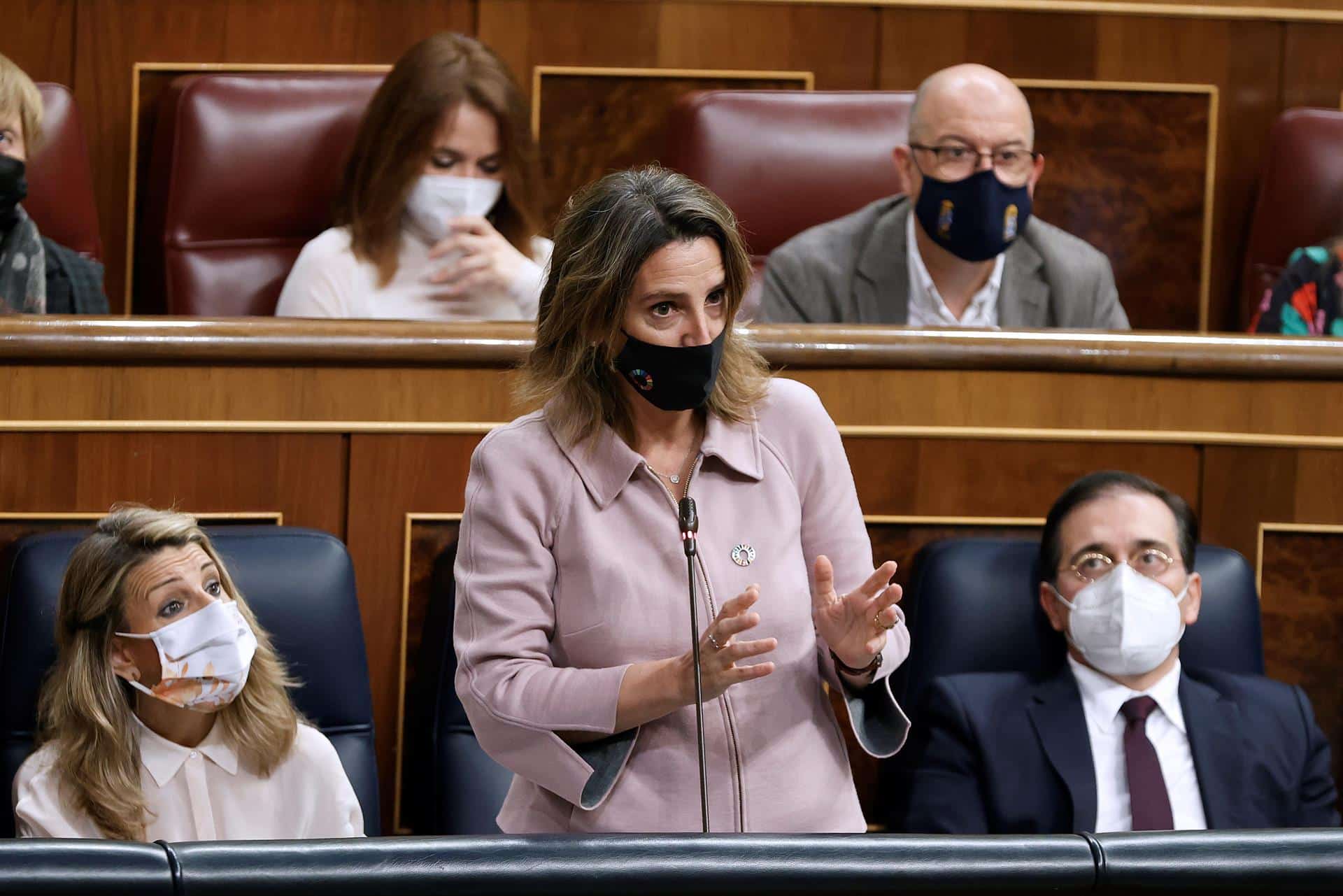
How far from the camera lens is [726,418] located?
122 centimetres

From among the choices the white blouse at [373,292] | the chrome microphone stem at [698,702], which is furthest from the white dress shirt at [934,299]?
the chrome microphone stem at [698,702]

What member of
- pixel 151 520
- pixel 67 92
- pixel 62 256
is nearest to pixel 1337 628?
pixel 151 520

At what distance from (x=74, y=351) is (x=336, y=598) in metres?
0.34

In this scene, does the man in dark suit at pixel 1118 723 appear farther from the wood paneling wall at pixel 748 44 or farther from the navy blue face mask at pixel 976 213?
the wood paneling wall at pixel 748 44

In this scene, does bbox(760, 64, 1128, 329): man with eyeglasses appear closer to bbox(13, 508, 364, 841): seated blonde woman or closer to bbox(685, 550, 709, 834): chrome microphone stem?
bbox(13, 508, 364, 841): seated blonde woman

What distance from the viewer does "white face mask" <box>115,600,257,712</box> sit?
5.00 feet

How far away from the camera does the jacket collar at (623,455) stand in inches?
46.5

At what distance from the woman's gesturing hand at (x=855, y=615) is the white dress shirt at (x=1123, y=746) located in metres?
0.58

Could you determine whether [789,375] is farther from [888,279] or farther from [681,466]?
[681,466]

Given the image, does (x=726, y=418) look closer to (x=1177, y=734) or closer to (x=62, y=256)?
(x=1177, y=734)

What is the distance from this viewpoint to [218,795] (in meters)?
1.54

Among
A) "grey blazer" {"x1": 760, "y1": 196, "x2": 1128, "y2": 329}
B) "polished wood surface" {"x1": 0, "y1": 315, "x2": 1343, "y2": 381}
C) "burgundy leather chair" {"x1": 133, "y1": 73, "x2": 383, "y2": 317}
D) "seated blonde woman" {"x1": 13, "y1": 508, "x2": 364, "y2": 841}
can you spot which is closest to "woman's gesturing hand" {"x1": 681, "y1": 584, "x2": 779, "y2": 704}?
"seated blonde woman" {"x1": 13, "y1": 508, "x2": 364, "y2": 841}

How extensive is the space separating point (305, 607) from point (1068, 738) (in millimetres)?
721

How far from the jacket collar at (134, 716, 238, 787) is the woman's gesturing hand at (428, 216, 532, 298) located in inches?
28.9
